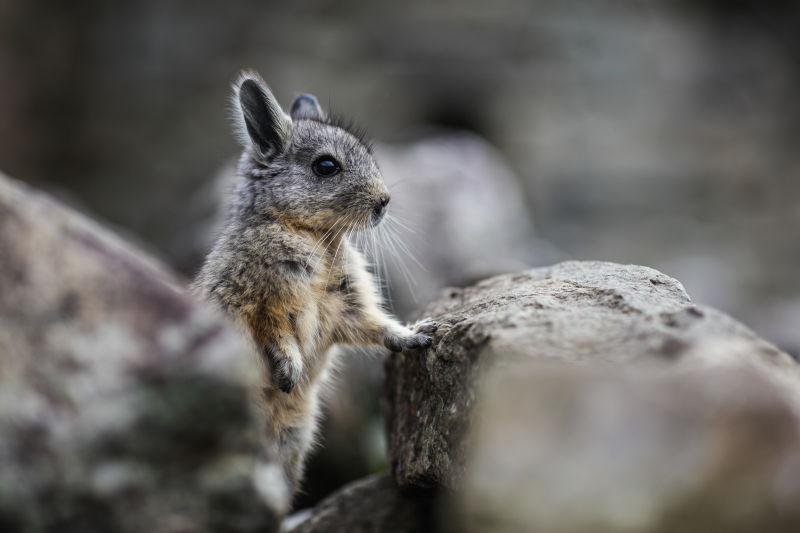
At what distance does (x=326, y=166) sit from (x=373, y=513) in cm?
214

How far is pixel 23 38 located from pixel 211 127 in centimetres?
375

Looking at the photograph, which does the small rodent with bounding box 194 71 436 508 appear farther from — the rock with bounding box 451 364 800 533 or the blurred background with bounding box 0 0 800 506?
the blurred background with bounding box 0 0 800 506

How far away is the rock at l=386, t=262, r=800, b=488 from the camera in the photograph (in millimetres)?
3678

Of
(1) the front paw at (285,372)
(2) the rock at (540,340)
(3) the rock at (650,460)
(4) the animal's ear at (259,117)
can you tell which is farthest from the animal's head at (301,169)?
(3) the rock at (650,460)

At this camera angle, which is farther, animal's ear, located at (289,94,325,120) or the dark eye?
animal's ear, located at (289,94,325,120)

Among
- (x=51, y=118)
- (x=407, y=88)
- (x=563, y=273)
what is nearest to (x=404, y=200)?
(x=563, y=273)

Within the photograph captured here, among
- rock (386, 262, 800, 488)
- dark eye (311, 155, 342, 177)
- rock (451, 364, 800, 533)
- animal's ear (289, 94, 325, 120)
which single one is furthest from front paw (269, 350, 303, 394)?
animal's ear (289, 94, 325, 120)

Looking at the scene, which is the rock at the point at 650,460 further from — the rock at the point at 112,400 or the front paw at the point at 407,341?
the front paw at the point at 407,341

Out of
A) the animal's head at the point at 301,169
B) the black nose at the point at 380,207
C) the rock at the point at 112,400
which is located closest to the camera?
the rock at the point at 112,400

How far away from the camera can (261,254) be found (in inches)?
210

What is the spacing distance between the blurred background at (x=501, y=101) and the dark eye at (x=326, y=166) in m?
11.0

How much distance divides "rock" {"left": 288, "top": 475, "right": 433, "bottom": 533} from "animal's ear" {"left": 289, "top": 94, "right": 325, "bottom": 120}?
261 centimetres

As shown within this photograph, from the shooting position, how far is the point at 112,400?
11.5 feet

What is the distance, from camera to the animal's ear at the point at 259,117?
5.99 meters
